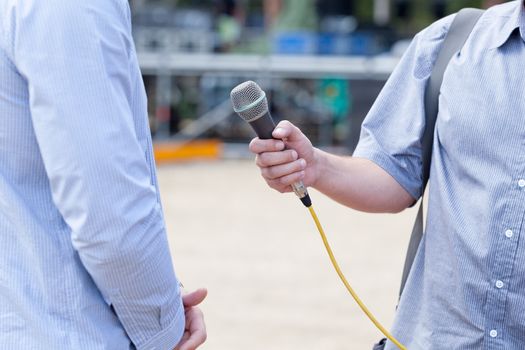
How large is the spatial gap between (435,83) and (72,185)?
1107mm

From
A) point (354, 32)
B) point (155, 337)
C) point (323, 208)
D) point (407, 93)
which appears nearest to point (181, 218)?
point (323, 208)

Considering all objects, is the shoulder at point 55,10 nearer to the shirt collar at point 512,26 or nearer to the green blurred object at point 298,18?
the shirt collar at point 512,26

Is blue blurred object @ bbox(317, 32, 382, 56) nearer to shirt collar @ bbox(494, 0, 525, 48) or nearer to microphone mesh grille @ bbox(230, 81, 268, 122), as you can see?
shirt collar @ bbox(494, 0, 525, 48)

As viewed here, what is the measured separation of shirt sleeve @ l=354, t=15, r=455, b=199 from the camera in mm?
2547

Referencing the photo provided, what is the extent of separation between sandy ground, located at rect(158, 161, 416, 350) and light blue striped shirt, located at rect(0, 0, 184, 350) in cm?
365

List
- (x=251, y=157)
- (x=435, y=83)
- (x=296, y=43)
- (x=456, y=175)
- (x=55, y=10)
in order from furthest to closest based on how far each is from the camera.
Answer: (x=296, y=43)
(x=251, y=157)
(x=435, y=83)
(x=456, y=175)
(x=55, y=10)

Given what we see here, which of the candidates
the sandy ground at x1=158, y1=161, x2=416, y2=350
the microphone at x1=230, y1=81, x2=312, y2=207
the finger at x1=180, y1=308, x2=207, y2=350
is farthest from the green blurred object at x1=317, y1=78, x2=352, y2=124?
Result: the finger at x1=180, y1=308, x2=207, y2=350

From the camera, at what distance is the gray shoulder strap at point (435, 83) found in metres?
2.52

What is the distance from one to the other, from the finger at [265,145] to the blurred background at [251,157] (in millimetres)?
3259

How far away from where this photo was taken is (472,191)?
236cm

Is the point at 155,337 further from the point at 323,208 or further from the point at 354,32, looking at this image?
the point at 354,32

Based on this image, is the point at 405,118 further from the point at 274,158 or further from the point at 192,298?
the point at 192,298

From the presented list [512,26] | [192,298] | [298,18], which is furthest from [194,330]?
[298,18]

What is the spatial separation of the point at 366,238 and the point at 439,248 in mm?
6030
